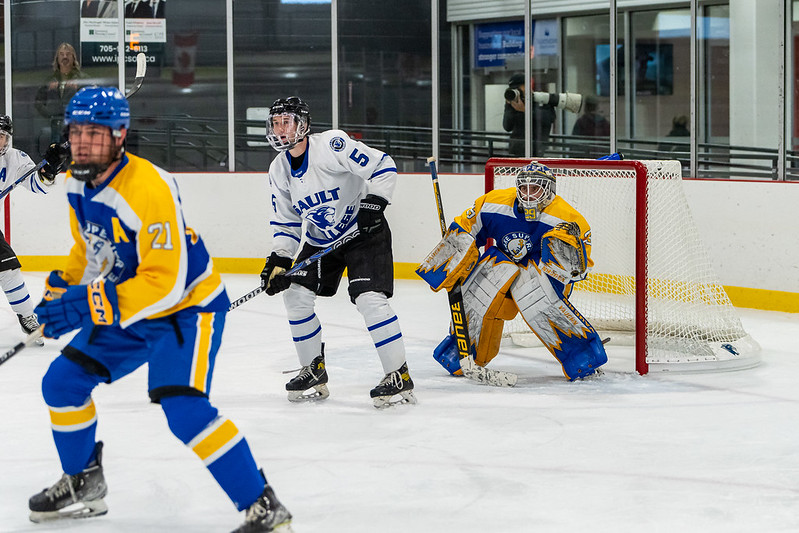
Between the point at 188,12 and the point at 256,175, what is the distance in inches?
63.8

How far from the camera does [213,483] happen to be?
2688 millimetres

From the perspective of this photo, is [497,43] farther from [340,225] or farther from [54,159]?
[340,225]

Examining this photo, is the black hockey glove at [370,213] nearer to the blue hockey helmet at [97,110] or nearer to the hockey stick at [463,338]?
the hockey stick at [463,338]

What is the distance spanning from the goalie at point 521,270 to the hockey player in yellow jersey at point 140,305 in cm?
184

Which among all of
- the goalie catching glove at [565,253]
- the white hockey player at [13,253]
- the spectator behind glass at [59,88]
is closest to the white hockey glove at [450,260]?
the goalie catching glove at [565,253]

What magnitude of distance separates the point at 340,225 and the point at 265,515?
1.57 metres

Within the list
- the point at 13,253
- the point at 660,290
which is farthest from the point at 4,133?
the point at 660,290

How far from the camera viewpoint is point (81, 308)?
210 cm

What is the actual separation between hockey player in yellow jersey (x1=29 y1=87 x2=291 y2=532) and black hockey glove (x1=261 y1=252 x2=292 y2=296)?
1.07 m

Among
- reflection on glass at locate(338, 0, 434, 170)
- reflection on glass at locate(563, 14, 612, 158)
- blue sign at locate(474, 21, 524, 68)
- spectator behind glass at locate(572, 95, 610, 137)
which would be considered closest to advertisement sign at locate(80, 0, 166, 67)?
reflection on glass at locate(338, 0, 434, 170)

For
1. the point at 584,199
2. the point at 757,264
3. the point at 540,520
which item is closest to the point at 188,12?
the point at 584,199

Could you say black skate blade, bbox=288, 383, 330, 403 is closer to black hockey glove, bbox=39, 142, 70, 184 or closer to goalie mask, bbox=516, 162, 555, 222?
goalie mask, bbox=516, 162, 555, 222

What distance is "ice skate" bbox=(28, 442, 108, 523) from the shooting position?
2377 millimetres

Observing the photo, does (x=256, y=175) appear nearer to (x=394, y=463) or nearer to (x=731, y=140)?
(x=731, y=140)
